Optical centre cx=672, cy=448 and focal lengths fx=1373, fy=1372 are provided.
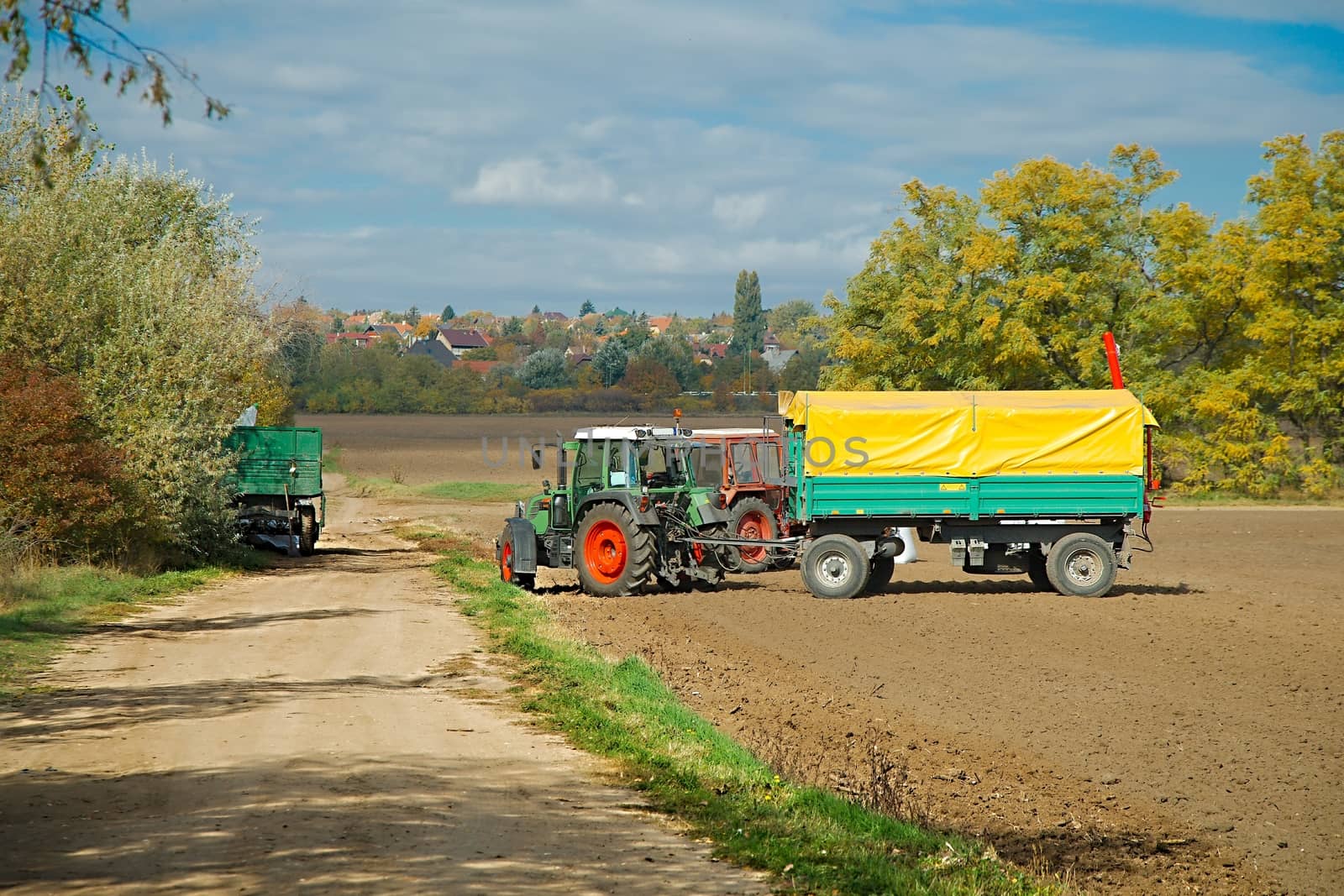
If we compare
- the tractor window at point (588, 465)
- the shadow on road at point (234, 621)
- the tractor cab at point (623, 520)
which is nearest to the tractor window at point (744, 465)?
the tractor cab at point (623, 520)

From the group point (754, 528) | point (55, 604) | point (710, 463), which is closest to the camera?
point (55, 604)

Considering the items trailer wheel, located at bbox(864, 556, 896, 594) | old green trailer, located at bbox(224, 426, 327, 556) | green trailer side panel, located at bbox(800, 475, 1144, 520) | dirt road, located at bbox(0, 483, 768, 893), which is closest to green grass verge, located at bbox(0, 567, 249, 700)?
dirt road, located at bbox(0, 483, 768, 893)

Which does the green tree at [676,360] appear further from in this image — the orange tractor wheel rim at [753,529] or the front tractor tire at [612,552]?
the front tractor tire at [612,552]

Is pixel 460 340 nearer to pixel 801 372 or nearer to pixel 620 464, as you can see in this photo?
pixel 801 372

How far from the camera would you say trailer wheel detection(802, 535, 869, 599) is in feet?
63.8

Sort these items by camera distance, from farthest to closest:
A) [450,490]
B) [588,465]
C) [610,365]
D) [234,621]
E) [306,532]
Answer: [610,365], [450,490], [306,532], [588,465], [234,621]

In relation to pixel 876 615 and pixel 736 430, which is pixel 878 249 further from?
pixel 876 615

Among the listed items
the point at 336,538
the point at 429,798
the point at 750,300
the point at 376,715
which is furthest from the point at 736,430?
the point at 750,300

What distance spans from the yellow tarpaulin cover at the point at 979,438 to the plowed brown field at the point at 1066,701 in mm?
1904

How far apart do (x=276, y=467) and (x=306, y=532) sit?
150cm

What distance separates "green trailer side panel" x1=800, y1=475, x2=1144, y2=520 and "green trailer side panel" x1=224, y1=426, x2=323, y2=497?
1272cm

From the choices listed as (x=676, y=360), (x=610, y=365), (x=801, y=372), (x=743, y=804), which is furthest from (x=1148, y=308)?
(x=676, y=360)

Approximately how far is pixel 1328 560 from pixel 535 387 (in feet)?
323

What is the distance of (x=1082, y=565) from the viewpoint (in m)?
19.5
